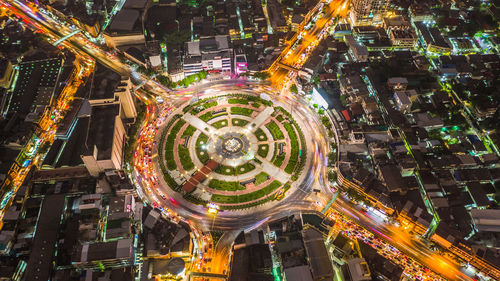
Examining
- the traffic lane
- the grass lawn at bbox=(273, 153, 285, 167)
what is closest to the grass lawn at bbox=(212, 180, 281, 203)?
the grass lawn at bbox=(273, 153, 285, 167)

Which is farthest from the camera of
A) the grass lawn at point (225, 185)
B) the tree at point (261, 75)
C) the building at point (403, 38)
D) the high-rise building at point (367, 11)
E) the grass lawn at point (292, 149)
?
the high-rise building at point (367, 11)

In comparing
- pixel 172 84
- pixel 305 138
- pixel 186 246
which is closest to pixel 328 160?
pixel 305 138

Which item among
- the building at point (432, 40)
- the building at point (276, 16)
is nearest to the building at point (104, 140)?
the building at point (276, 16)

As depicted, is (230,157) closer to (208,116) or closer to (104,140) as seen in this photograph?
(208,116)

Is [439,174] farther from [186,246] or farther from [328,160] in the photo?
[186,246]

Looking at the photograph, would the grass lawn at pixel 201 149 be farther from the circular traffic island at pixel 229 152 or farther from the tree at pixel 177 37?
the tree at pixel 177 37

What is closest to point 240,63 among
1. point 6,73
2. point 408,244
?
point 408,244

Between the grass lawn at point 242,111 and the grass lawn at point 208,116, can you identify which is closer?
the grass lawn at point 208,116
